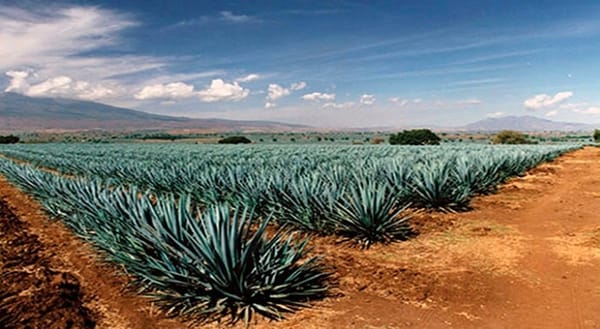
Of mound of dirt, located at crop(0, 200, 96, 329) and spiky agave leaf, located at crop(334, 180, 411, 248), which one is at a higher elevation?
spiky agave leaf, located at crop(334, 180, 411, 248)

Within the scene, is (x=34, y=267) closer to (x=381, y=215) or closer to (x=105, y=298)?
(x=105, y=298)

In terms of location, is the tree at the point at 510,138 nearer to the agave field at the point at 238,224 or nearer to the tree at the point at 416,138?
the tree at the point at 416,138

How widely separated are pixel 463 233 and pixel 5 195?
41.2ft

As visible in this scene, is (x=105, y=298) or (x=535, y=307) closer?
(x=535, y=307)

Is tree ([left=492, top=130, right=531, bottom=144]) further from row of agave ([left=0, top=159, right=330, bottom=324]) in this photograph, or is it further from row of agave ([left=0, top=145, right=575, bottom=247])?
row of agave ([left=0, top=159, right=330, bottom=324])

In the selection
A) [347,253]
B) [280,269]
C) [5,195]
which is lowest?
[5,195]

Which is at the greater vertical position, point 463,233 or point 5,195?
point 463,233

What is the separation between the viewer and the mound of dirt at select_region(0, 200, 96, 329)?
149 inches

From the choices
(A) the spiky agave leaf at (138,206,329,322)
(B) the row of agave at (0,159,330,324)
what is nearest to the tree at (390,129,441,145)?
(B) the row of agave at (0,159,330,324)

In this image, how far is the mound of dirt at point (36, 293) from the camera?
12.4 feet

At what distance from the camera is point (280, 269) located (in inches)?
155

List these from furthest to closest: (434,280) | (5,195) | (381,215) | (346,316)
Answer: (5,195) < (381,215) < (434,280) < (346,316)

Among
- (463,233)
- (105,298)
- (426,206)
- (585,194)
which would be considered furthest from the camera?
(585,194)

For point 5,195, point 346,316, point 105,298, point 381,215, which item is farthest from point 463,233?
point 5,195
